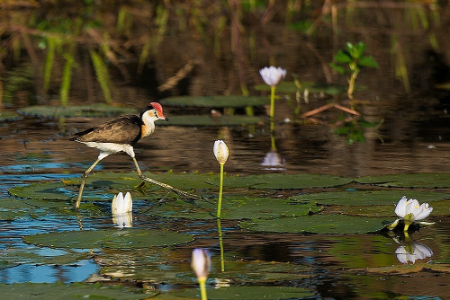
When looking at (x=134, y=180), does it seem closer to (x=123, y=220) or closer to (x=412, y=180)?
(x=123, y=220)

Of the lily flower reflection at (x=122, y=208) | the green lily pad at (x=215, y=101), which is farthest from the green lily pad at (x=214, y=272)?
the green lily pad at (x=215, y=101)

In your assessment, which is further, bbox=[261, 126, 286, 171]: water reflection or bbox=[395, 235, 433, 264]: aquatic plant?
bbox=[261, 126, 286, 171]: water reflection

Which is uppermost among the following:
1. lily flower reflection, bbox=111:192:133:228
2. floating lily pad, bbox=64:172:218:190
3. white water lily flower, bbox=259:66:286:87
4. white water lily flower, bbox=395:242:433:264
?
white water lily flower, bbox=259:66:286:87

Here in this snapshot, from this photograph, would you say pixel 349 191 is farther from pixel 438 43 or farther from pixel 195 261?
pixel 438 43

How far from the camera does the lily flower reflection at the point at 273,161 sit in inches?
299

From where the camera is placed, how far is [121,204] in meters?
5.80

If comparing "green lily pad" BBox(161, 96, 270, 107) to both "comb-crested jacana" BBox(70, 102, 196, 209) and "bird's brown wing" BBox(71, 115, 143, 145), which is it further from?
"bird's brown wing" BBox(71, 115, 143, 145)

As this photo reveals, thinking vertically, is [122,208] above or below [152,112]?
below

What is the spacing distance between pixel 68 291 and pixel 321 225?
1.93m

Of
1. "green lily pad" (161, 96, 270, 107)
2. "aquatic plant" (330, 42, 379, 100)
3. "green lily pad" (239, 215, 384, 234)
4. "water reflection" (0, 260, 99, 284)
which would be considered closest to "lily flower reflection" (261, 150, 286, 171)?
"green lily pad" (239, 215, 384, 234)

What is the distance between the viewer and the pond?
451 centimetres

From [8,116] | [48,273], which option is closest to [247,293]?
[48,273]

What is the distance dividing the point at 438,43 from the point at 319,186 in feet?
39.9

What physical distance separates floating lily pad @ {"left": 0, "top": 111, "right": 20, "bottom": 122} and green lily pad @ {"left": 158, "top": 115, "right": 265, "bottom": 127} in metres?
1.63
